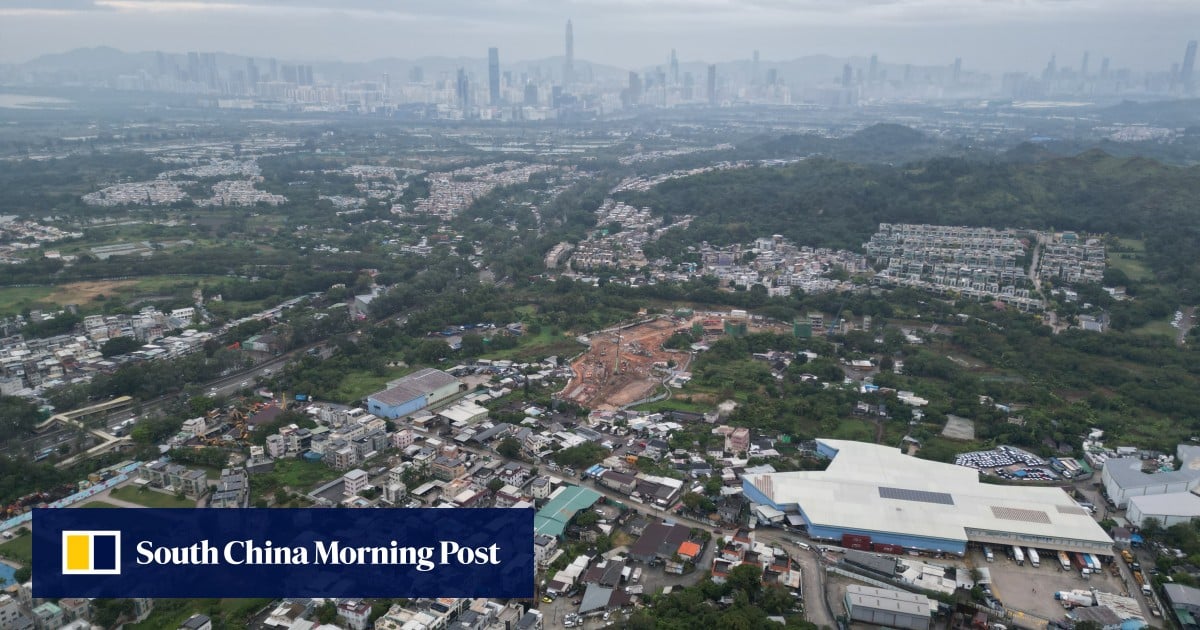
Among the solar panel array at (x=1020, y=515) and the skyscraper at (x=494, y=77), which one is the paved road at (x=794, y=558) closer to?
the solar panel array at (x=1020, y=515)

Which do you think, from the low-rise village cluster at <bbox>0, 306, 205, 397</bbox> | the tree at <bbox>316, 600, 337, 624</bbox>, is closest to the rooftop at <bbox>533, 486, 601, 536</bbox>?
the tree at <bbox>316, 600, 337, 624</bbox>

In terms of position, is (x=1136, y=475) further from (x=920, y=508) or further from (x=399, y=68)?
(x=399, y=68)

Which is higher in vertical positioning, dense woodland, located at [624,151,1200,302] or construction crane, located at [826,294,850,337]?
dense woodland, located at [624,151,1200,302]

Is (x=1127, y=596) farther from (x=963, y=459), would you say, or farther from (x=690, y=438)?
(x=690, y=438)

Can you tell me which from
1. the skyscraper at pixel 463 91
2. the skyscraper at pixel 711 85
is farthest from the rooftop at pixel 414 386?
the skyscraper at pixel 711 85

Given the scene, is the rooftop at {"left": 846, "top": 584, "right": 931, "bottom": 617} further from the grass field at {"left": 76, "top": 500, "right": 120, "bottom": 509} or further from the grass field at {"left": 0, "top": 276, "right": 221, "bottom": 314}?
the grass field at {"left": 0, "top": 276, "right": 221, "bottom": 314}

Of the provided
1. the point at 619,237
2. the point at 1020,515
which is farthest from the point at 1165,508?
the point at 619,237
